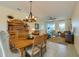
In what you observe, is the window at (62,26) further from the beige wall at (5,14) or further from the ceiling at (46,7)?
the beige wall at (5,14)

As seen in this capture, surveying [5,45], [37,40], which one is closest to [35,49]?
[37,40]

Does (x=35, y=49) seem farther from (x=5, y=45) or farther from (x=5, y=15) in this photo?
(x=5, y=15)

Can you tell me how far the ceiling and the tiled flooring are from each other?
1.74ft

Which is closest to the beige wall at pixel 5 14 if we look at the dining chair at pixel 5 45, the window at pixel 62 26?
the dining chair at pixel 5 45

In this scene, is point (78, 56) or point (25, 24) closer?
point (78, 56)

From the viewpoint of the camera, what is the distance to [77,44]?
161 centimetres

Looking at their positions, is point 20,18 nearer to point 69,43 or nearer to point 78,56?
point 69,43

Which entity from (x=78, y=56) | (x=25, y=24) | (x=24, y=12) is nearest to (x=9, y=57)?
(x=25, y=24)

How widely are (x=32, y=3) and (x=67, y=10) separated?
60 cm

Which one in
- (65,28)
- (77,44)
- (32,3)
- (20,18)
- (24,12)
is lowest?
(77,44)

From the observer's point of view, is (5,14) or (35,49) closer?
(5,14)

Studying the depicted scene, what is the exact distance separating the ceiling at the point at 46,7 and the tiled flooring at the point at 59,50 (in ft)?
1.74

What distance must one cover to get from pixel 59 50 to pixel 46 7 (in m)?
0.78

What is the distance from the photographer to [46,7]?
1643 millimetres
